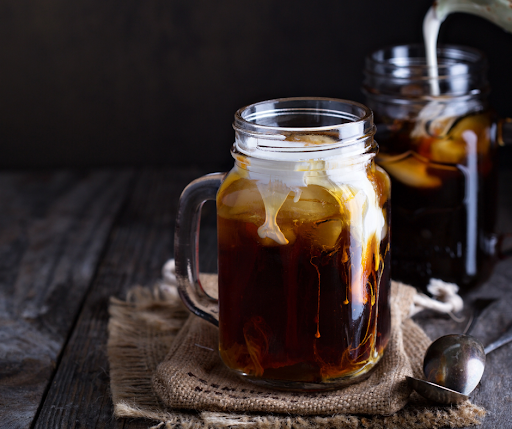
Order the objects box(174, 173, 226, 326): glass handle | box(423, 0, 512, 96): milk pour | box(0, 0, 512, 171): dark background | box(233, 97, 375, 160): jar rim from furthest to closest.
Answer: box(0, 0, 512, 171): dark background < box(423, 0, 512, 96): milk pour < box(174, 173, 226, 326): glass handle < box(233, 97, 375, 160): jar rim

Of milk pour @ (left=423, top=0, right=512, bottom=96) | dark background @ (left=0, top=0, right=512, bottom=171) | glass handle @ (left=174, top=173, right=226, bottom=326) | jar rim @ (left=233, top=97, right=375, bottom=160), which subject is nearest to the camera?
jar rim @ (left=233, top=97, right=375, bottom=160)

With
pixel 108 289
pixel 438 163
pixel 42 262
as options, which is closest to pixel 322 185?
pixel 438 163

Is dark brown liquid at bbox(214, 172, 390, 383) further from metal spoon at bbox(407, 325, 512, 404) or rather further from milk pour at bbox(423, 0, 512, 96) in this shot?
milk pour at bbox(423, 0, 512, 96)

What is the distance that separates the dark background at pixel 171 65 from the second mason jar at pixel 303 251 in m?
1.04

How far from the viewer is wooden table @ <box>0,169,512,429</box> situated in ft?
2.62

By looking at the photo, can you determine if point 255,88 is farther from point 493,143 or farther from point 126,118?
point 493,143

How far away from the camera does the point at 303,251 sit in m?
0.71

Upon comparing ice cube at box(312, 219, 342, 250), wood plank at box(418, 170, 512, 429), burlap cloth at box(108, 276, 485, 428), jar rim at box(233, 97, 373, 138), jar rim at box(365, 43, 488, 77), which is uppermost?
jar rim at box(233, 97, 373, 138)

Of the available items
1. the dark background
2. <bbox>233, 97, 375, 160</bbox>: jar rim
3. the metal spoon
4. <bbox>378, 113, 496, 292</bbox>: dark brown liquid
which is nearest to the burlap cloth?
the metal spoon

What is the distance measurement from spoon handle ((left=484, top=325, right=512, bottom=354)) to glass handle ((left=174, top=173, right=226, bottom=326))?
37 centimetres

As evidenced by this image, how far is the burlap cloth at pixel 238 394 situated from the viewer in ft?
2.37

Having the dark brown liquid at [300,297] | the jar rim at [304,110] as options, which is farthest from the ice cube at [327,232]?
the jar rim at [304,110]

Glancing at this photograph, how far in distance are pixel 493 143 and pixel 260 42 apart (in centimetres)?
92

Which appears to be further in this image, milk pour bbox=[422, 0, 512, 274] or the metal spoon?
milk pour bbox=[422, 0, 512, 274]
